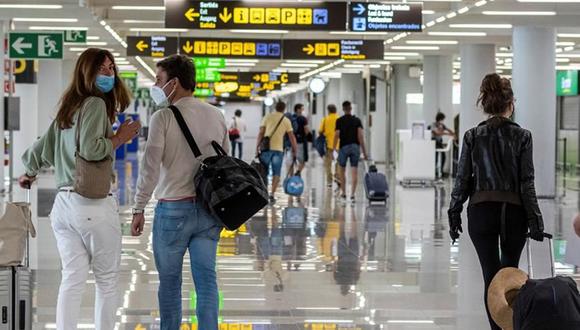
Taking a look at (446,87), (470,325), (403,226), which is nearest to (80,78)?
(470,325)

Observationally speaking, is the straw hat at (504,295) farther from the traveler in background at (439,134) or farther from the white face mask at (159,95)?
the traveler in background at (439,134)

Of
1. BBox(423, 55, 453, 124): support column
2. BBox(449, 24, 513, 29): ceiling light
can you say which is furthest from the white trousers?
BBox(423, 55, 453, 124): support column

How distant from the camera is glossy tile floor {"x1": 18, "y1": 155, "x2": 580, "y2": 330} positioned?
26.6ft

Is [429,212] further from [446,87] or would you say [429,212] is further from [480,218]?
[446,87]

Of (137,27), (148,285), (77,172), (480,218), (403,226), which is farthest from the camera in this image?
(137,27)

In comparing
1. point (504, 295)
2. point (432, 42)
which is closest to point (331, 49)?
point (432, 42)

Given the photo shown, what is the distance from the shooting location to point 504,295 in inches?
207

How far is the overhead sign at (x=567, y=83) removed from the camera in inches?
1635

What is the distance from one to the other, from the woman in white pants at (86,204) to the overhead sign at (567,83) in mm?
37028

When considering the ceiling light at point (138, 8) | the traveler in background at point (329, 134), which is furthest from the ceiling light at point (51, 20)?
the traveler in background at point (329, 134)

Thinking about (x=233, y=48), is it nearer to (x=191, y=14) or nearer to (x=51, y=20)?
(x=51, y=20)

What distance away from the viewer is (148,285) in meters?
9.67

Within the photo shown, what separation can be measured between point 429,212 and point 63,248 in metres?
12.8

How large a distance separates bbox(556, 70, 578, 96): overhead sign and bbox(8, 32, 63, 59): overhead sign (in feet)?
82.7
